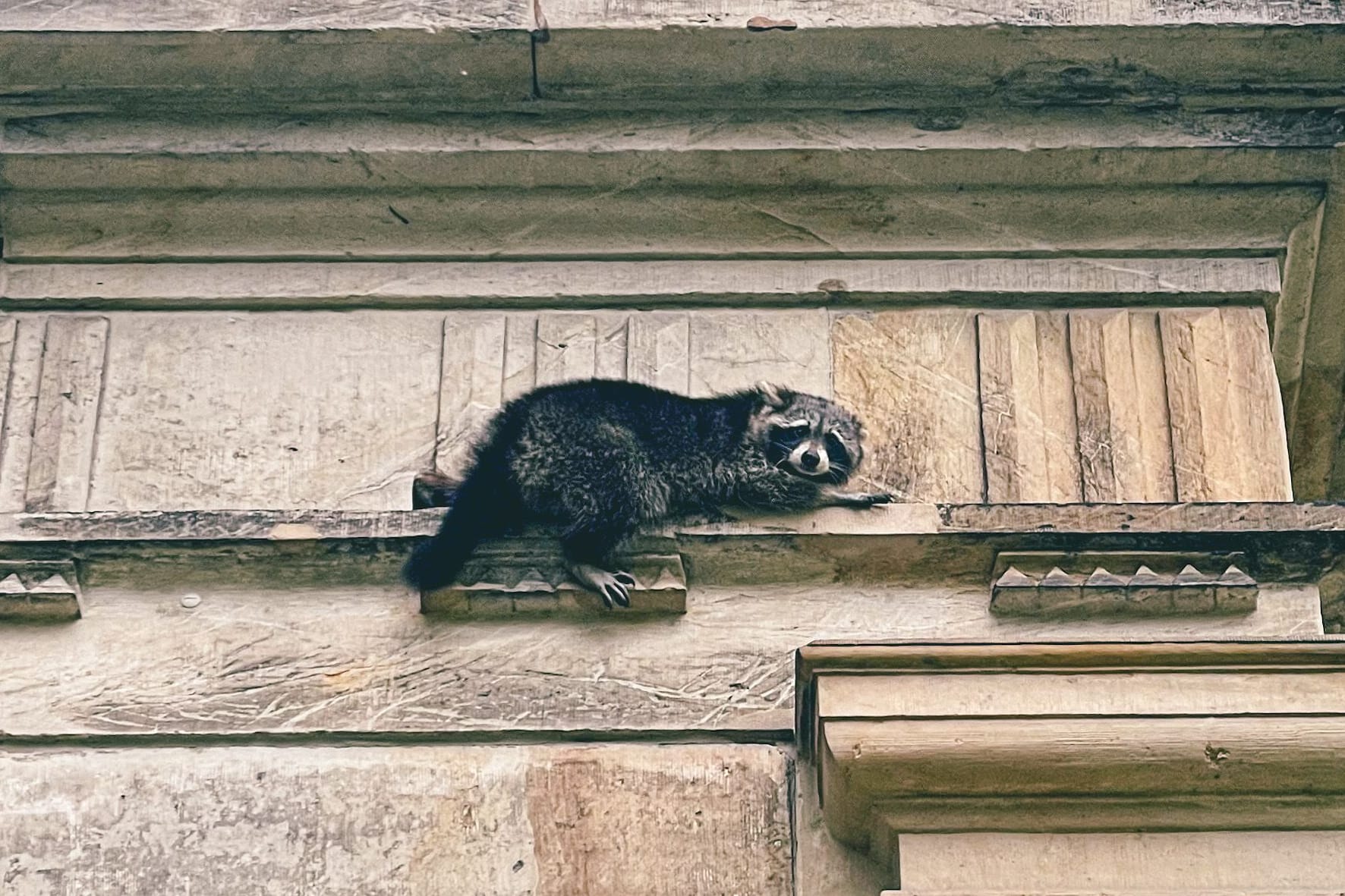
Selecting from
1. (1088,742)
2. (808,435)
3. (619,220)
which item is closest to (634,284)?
(619,220)

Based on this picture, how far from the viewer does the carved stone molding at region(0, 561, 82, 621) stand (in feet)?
24.3

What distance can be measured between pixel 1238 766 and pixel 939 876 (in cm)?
74

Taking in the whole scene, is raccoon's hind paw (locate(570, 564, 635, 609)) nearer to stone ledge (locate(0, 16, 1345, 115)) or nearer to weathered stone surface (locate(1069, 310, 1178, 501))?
weathered stone surface (locate(1069, 310, 1178, 501))

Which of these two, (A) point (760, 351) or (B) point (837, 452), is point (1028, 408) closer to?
(B) point (837, 452)

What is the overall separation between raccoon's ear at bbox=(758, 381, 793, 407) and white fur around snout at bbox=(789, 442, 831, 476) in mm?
280

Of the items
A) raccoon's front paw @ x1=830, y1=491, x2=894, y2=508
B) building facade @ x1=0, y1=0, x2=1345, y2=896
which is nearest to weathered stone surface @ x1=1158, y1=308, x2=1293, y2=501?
building facade @ x1=0, y1=0, x2=1345, y2=896

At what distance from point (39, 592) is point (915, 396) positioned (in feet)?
8.26

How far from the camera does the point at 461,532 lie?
24.3 ft

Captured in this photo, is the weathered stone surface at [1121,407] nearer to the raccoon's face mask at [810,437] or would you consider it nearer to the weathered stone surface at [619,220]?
the weathered stone surface at [619,220]

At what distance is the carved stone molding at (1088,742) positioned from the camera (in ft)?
21.8

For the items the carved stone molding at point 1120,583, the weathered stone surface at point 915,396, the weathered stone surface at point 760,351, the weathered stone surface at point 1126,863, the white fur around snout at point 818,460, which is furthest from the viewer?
the weathered stone surface at point 760,351

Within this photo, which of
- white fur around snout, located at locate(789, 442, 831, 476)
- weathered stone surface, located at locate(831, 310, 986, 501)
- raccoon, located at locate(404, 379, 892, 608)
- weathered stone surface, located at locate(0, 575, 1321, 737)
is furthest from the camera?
weathered stone surface, located at locate(831, 310, 986, 501)

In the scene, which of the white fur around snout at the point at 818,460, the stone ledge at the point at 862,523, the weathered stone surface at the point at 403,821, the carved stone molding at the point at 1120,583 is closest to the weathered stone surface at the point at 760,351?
the white fur around snout at the point at 818,460

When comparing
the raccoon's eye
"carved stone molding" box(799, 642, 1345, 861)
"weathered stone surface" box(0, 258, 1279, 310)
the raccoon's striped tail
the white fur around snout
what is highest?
"weathered stone surface" box(0, 258, 1279, 310)
